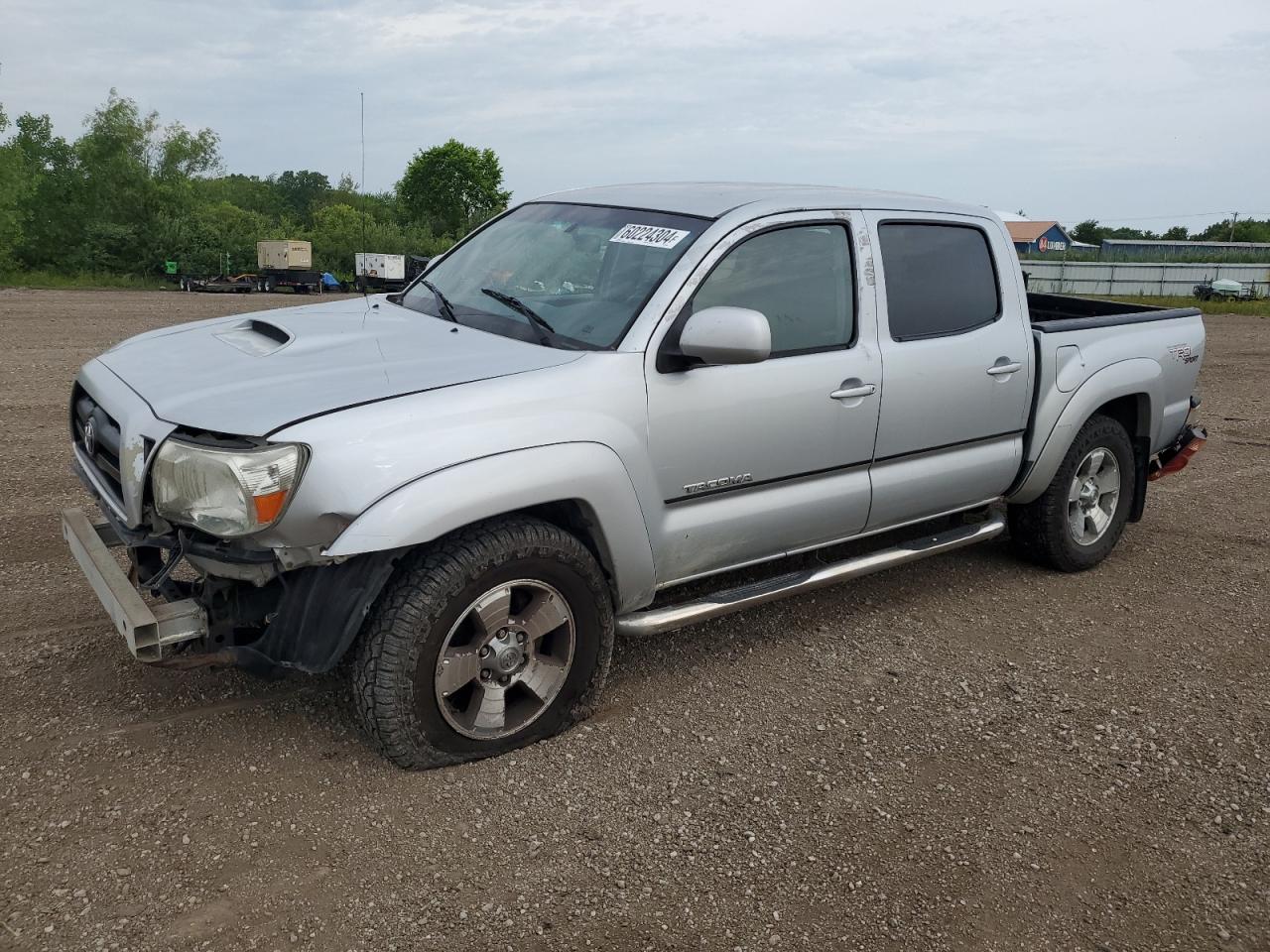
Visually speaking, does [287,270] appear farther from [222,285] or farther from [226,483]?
[226,483]

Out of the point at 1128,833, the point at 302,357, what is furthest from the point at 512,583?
the point at 1128,833

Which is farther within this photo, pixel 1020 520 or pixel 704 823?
pixel 1020 520

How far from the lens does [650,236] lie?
3.87 m

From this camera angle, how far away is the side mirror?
3.34 metres

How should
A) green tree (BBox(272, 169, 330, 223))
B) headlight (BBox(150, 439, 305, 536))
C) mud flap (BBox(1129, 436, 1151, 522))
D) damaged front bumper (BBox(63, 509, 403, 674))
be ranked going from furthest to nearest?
green tree (BBox(272, 169, 330, 223))
mud flap (BBox(1129, 436, 1151, 522))
damaged front bumper (BBox(63, 509, 403, 674))
headlight (BBox(150, 439, 305, 536))

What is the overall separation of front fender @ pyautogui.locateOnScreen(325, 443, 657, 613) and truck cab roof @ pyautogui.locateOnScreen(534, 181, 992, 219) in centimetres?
116

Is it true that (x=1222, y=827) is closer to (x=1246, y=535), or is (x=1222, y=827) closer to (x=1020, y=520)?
(x=1020, y=520)

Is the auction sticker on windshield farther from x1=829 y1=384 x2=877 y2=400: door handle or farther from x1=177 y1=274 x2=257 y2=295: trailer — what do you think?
x1=177 y1=274 x2=257 y2=295: trailer

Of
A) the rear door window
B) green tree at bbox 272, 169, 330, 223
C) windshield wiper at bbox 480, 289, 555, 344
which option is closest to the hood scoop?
windshield wiper at bbox 480, 289, 555, 344

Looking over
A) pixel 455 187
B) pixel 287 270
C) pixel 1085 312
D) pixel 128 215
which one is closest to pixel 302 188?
pixel 455 187

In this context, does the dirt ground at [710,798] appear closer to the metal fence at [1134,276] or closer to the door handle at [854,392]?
the door handle at [854,392]

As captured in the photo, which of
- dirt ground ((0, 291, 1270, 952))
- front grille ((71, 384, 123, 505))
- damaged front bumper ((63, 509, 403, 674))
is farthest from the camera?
front grille ((71, 384, 123, 505))

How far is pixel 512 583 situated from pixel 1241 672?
3194mm

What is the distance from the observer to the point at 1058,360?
16.1ft
